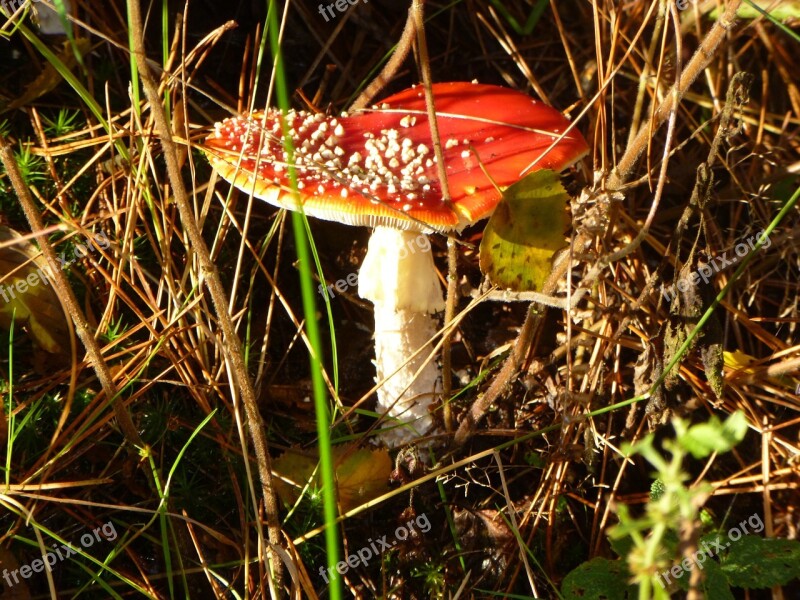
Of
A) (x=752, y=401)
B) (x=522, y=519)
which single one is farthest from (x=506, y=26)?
(x=522, y=519)

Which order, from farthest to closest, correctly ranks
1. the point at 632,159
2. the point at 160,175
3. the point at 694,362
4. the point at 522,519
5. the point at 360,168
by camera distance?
the point at 160,175 < the point at 694,362 < the point at 522,519 < the point at 360,168 < the point at 632,159

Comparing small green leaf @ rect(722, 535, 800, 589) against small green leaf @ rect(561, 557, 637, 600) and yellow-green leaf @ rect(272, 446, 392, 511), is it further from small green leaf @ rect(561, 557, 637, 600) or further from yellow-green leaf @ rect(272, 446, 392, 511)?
yellow-green leaf @ rect(272, 446, 392, 511)

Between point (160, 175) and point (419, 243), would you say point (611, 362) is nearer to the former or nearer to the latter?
point (419, 243)

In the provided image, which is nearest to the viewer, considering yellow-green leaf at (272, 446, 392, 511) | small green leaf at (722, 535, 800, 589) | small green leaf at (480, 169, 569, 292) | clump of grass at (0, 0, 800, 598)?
small green leaf at (480, 169, 569, 292)

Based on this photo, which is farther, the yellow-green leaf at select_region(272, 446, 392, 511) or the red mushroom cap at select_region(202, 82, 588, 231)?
the yellow-green leaf at select_region(272, 446, 392, 511)

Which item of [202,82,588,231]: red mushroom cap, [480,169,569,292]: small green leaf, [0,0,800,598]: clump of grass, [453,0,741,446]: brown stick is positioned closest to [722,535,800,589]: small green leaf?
[0,0,800,598]: clump of grass

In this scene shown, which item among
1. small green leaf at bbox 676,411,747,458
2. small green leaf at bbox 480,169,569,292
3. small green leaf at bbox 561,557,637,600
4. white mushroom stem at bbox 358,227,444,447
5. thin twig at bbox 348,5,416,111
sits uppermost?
thin twig at bbox 348,5,416,111
